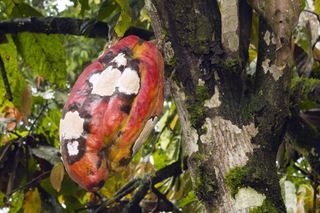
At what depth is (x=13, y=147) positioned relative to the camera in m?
1.97

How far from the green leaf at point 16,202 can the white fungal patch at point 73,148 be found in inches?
46.8

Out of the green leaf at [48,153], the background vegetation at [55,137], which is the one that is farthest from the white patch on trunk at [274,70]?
the green leaf at [48,153]

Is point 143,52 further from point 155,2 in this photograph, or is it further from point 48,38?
point 48,38

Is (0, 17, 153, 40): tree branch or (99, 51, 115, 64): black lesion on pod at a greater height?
(99, 51, 115, 64): black lesion on pod

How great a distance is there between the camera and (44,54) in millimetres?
1785

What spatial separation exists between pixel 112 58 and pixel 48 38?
903mm

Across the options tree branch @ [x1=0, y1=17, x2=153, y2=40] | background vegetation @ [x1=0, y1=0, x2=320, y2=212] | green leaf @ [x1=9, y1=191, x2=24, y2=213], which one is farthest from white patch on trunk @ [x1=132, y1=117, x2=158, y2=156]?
green leaf @ [x1=9, y1=191, x2=24, y2=213]

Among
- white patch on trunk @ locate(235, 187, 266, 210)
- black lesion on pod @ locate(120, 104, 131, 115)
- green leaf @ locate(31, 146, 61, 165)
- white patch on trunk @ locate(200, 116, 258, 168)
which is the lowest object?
green leaf @ locate(31, 146, 61, 165)

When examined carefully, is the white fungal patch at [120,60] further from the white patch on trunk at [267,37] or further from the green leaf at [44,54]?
the green leaf at [44,54]

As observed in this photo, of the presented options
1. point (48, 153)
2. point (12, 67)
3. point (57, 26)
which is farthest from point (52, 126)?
point (57, 26)

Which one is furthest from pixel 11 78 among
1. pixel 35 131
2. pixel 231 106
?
pixel 231 106

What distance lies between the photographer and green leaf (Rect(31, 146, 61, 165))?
188 centimetres

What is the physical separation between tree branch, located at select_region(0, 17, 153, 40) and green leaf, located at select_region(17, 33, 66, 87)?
8 centimetres

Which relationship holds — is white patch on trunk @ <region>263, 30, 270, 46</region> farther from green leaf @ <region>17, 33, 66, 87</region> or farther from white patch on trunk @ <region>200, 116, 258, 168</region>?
green leaf @ <region>17, 33, 66, 87</region>
